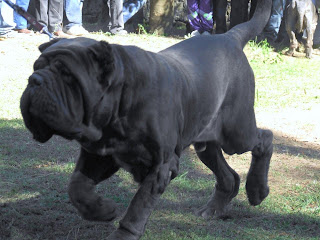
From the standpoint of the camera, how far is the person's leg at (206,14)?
11.4 meters

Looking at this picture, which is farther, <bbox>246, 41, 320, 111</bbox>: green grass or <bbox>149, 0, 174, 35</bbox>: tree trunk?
<bbox>149, 0, 174, 35</bbox>: tree trunk

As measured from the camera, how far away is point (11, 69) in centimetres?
898

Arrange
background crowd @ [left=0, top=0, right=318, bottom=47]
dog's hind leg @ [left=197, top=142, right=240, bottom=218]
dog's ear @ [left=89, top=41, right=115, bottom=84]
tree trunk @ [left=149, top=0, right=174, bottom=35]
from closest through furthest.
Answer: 1. dog's ear @ [left=89, top=41, right=115, bottom=84]
2. dog's hind leg @ [left=197, top=142, right=240, bottom=218]
3. background crowd @ [left=0, top=0, right=318, bottom=47]
4. tree trunk @ [left=149, top=0, right=174, bottom=35]

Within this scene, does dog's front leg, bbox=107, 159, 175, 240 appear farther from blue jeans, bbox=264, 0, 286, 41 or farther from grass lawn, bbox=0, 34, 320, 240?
blue jeans, bbox=264, 0, 286, 41

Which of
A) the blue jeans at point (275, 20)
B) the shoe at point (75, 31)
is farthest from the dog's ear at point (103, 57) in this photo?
the blue jeans at point (275, 20)

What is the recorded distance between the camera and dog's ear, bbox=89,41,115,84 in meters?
2.93

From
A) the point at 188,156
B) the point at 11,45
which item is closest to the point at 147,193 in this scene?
the point at 188,156

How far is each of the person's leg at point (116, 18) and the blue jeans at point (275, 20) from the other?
3.06 m

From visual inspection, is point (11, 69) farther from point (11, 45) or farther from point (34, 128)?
point (34, 128)

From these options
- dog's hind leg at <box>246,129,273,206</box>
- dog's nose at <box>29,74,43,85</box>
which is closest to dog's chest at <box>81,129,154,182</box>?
dog's nose at <box>29,74,43,85</box>

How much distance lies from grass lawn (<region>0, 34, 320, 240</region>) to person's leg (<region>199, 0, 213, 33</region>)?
3.87 m

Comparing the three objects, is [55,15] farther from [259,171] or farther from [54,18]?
[259,171]

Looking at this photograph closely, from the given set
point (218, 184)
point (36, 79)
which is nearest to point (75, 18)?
point (218, 184)

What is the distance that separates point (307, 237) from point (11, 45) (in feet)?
22.7
